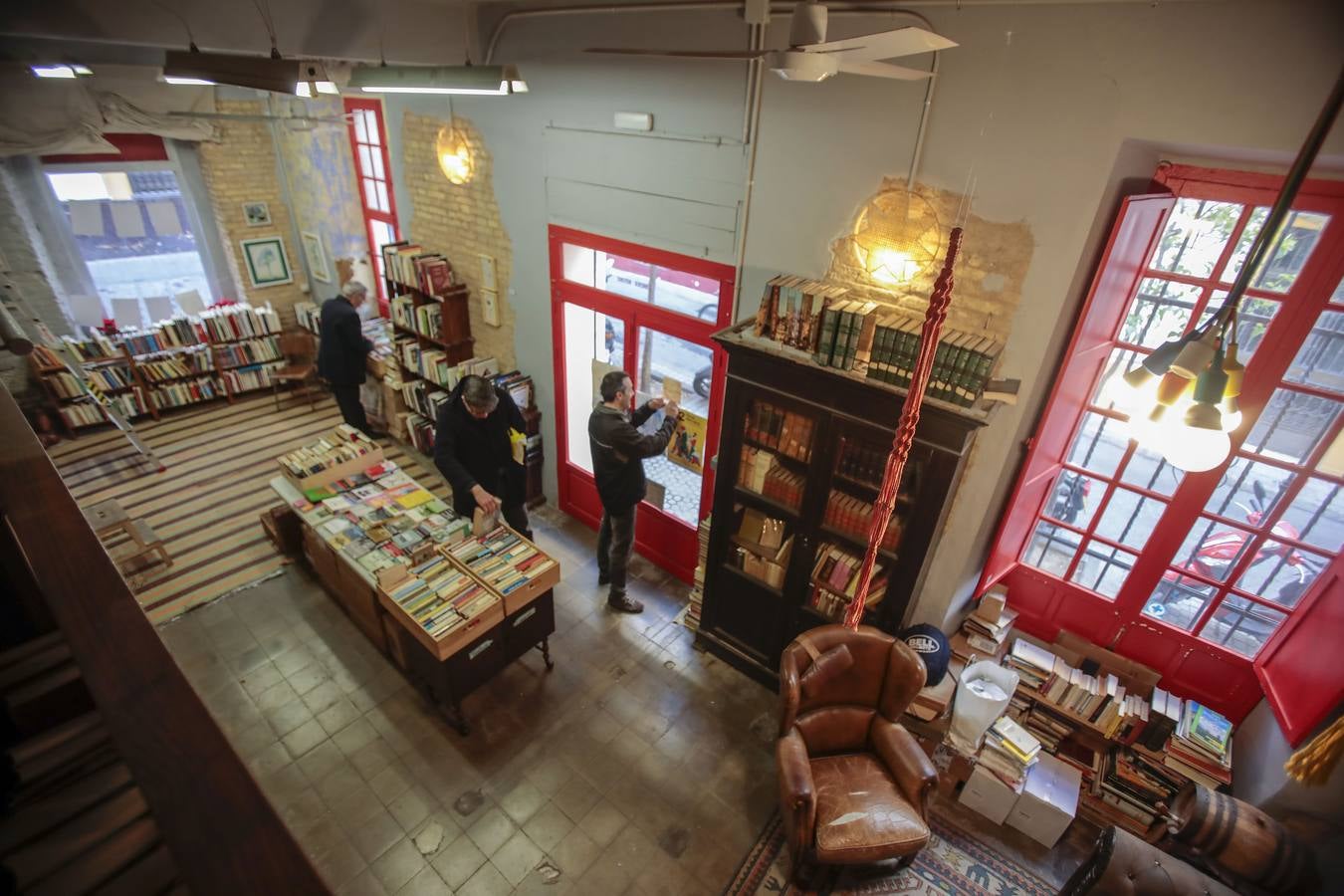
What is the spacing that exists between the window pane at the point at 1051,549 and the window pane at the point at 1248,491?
76cm

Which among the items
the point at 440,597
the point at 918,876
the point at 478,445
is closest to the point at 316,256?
the point at 478,445

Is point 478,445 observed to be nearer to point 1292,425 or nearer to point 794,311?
point 794,311

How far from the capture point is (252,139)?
8133 millimetres

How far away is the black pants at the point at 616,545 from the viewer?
5156 mm

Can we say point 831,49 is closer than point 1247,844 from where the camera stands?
Yes

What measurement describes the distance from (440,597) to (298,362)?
6338 mm

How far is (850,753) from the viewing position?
375 cm

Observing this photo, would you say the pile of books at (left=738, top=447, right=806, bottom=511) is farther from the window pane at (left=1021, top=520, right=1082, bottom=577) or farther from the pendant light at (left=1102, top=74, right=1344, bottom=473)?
Answer: the pendant light at (left=1102, top=74, right=1344, bottom=473)

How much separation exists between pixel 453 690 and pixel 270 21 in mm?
4947

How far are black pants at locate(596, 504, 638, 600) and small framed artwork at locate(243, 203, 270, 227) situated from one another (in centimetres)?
714

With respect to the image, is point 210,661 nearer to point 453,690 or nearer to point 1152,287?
point 453,690

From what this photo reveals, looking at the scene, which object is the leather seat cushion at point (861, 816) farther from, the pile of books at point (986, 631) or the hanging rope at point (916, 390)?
the hanging rope at point (916, 390)

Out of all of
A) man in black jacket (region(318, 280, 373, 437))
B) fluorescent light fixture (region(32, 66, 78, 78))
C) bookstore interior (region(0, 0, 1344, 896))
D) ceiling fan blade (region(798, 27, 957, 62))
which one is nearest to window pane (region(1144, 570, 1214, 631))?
bookstore interior (region(0, 0, 1344, 896))

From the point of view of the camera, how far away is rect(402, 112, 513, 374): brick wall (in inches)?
223
